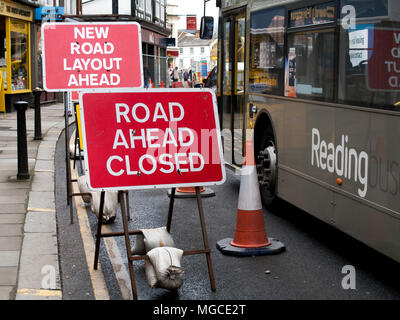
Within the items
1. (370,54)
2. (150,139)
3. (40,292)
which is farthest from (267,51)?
(40,292)

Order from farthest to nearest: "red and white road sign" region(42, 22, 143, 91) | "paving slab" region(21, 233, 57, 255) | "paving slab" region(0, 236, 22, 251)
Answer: "red and white road sign" region(42, 22, 143, 91) → "paving slab" region(0, 236, 22, 251) → "paving slab" region(21, 233, 57, 255)

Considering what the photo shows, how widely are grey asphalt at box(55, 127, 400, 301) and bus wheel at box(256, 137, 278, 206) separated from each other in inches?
8.1

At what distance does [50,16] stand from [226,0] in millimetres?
16183

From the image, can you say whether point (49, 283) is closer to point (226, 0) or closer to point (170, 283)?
point (170, 283)

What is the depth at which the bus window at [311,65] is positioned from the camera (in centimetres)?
665

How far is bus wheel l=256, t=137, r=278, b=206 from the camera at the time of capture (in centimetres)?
847

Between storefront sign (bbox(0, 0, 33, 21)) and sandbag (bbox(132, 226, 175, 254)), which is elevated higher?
storefront sign (bbox(0, 0, 33, 21))

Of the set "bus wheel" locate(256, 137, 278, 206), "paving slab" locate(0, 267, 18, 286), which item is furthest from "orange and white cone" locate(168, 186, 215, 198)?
"paving slab" locate(0, 267, 18, 286)

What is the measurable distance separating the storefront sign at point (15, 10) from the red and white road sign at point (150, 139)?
59.2 feet

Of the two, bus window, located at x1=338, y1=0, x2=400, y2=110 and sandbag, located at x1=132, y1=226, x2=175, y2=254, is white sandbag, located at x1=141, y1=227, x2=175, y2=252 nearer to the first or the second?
sandbag, located at x1=132, y1=226, x2=175, y2=254

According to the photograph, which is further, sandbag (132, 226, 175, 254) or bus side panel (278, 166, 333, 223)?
bus side panel (278, 166, 333, 223)

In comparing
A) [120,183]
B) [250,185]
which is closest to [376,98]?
[250,185]

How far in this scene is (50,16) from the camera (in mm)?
25703

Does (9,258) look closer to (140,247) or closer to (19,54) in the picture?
(140,247)
